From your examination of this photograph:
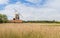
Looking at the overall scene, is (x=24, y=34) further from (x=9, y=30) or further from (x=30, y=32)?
(x=9, y=30)

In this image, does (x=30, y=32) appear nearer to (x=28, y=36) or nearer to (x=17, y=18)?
(x=28, y=36)

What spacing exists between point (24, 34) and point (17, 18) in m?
25.6

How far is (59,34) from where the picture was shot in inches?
209

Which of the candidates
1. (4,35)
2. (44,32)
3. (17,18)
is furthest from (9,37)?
(17,18)

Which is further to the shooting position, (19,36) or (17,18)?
(17,18)

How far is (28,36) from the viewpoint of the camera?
5.16 metres

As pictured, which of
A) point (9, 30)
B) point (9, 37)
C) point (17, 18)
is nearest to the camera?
point (9, 37)

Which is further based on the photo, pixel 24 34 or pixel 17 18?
pixel 17 18

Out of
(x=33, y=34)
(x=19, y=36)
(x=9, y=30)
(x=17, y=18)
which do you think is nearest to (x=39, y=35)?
(x=33, y=34)

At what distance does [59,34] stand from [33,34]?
0.76 m

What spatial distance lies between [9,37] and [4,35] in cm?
17

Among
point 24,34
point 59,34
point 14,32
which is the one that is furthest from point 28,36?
point 59,34

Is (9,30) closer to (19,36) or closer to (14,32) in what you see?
(14,32)

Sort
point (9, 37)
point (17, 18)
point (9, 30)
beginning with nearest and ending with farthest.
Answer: point (9, 37) < point (9, 30) < point (17, 18)
